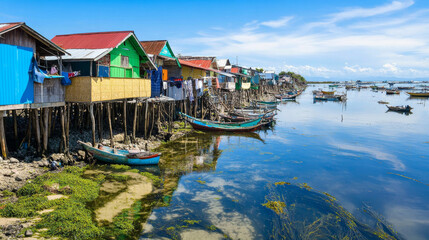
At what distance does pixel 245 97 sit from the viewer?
5522cm

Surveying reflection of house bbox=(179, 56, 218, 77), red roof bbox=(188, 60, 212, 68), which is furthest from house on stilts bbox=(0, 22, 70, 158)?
red roof bbox=(188, 60, 212, 68)

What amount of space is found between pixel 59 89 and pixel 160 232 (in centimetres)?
892

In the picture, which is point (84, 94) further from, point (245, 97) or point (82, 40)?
point (245, 97)

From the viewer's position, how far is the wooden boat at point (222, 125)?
26.0m

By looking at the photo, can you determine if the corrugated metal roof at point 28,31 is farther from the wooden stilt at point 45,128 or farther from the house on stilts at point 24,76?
the wooden stilt at point 45,128

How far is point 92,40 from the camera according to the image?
57.8ft

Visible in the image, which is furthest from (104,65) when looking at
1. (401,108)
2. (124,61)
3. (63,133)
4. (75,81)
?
(401,108)

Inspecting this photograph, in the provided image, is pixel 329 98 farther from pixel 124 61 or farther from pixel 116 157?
pixel 116 157

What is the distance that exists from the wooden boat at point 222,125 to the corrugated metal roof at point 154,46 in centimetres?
593

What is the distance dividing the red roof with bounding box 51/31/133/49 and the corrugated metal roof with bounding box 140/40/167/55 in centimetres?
500

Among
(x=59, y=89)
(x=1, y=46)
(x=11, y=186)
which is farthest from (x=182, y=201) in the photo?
(x=1, y=46)

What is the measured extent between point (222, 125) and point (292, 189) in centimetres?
1403

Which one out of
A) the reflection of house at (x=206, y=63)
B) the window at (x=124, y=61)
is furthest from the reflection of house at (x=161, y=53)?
the reflection of house at (x=206, y=63)

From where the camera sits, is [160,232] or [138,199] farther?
[138,199]
